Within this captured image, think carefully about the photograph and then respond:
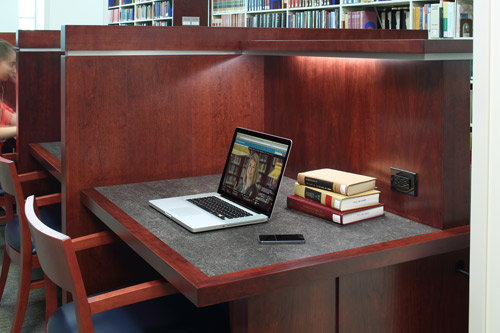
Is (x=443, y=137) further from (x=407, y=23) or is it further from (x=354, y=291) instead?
(x=407, y=23)

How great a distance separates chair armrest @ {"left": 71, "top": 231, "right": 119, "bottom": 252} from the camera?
6.08ft

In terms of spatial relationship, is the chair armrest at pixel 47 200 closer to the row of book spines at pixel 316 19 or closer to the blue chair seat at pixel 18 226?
the blue chair seat at pixel 18 226

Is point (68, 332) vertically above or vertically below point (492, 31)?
below

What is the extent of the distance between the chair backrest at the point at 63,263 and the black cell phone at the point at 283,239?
1.52ft

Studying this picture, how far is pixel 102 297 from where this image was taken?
1439 mm

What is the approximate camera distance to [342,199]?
1.69 m

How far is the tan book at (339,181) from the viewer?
1.72 m

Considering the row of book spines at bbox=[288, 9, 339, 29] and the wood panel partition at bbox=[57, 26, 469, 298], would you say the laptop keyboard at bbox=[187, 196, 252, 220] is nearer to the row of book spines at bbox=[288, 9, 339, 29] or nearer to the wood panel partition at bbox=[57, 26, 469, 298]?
the wood panel partition at bbox=[57, 26, 469, 298]

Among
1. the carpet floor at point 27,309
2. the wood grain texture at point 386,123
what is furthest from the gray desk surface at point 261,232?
the carpet floor at point 27,309

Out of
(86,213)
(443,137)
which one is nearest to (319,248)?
(443,137)

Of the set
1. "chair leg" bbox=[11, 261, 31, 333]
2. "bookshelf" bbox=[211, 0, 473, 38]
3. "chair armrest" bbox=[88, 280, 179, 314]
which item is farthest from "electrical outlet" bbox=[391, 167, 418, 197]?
"bookshelf" bbox=[211, 0, 473, 38]

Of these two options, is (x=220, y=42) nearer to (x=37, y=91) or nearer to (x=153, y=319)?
(x=153, y=319)

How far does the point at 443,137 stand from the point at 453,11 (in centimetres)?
312

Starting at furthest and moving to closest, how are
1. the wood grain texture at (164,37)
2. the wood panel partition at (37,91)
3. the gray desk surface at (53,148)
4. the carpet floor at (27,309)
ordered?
the wood panel partition at (37,91) < the gray desk surface at (53,148) < the carpet floor at (27,309) < the wood grain texture at (164,37)
